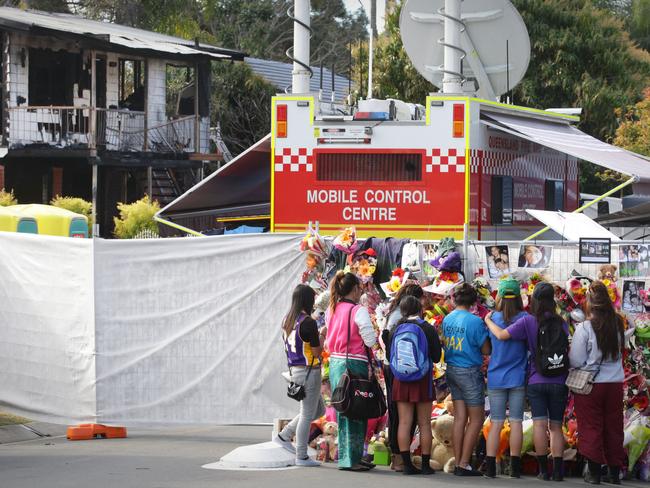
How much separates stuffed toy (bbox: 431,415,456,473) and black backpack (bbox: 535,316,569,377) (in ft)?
3.44

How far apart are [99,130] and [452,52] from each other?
841 inches

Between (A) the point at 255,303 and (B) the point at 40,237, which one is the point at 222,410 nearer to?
(A) the point at 255,303

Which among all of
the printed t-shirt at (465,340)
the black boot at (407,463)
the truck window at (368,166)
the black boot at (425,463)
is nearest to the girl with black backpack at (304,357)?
the black boot at (407,463)

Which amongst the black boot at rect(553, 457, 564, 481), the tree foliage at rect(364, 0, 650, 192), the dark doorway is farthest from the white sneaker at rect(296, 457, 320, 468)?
the dark doorway

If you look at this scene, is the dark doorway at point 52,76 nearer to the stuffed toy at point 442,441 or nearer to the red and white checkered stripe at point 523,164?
the red and white checkered stripe at point 523,164

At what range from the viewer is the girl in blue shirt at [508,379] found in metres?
10.4

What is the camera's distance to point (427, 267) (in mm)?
11484

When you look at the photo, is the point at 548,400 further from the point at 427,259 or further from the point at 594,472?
the point at 427,259

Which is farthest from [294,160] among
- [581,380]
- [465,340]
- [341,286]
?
[581,380]

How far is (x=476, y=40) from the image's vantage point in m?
17.4

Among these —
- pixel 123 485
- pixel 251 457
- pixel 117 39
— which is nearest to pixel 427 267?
pixel 251 457

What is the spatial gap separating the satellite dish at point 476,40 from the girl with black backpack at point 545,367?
7.27 meters

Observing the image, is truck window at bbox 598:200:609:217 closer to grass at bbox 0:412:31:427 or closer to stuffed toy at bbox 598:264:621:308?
stuffed toy at bbox 598:264:621:308

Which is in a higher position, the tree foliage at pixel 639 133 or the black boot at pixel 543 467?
the tree foliage at pixel 639 133
